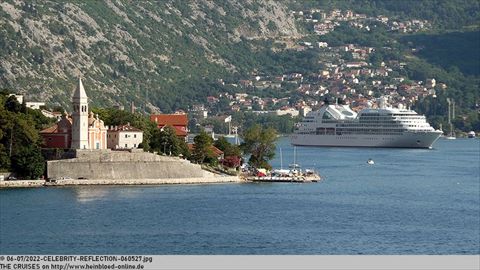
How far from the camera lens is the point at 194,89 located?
601 ft

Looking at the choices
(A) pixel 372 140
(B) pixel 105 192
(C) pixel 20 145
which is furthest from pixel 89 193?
(A) pixel 372 140

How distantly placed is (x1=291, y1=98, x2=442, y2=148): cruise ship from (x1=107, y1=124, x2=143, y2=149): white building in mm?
61292

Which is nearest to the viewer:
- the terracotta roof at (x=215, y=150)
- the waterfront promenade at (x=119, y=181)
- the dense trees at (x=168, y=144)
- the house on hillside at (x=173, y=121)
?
the waterfront promenade at (x=119, y=181)

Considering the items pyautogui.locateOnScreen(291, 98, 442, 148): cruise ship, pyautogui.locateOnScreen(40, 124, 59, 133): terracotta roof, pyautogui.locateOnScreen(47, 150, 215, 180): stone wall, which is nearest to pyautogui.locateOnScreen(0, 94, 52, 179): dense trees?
pyautogui.locateOnScreen(40, 124, 59, 133): terracotta roof

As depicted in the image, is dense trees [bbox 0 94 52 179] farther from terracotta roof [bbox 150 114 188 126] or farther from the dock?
terracotta roof [bbox 150 114 188 126]

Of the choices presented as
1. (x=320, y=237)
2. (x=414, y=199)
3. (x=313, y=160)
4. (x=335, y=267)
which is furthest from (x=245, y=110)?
(x=335, y=267)

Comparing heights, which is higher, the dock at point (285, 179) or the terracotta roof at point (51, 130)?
the terracotta roof at point (51, 130)

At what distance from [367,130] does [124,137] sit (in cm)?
6496

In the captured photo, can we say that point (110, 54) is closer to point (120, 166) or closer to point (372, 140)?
point (372, 140)

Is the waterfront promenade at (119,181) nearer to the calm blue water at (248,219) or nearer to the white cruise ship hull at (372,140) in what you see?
the calm blue water at (248,219)

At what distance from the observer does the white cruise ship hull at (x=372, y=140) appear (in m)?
118

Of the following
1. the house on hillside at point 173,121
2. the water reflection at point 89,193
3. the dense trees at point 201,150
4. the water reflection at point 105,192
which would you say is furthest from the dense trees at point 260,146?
the water reflection at point 89,193

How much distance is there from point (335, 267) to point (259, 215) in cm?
3437

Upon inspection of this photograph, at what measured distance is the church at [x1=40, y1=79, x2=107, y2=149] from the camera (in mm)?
56375
